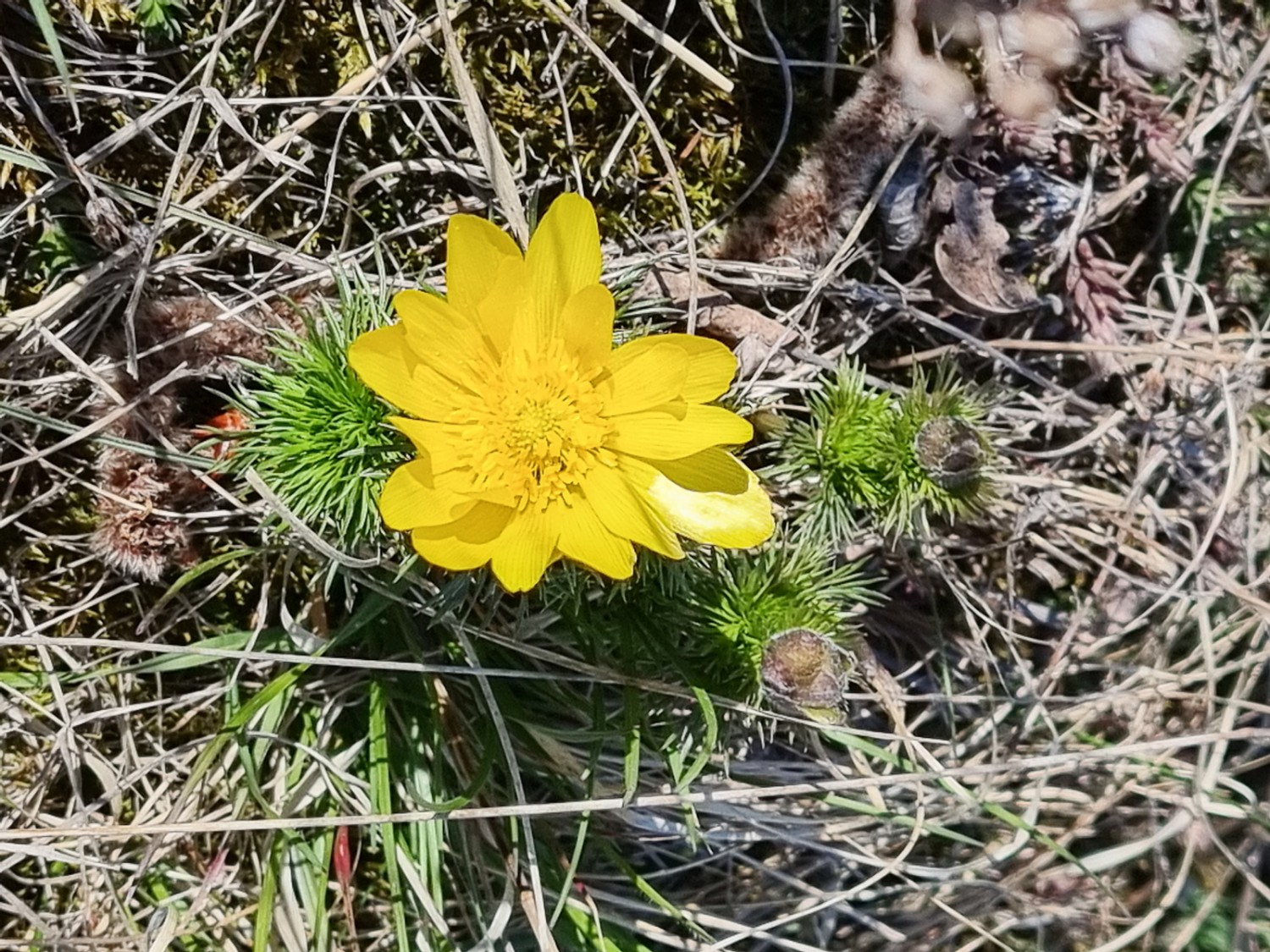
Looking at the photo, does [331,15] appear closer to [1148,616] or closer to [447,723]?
[447,723]

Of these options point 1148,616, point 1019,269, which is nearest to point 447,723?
point 1019,269

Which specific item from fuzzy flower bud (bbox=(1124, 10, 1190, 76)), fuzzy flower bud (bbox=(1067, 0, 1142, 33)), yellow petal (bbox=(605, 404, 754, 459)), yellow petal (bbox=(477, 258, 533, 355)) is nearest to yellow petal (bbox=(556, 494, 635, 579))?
yellow petal (bbox=(605, 404, 754, 459))

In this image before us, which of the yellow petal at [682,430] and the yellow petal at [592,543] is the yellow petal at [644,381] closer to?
the yellow petal at [682,430]

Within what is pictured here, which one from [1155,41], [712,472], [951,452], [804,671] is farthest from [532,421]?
[1155,41]

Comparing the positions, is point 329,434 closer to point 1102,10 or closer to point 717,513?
point 717,513

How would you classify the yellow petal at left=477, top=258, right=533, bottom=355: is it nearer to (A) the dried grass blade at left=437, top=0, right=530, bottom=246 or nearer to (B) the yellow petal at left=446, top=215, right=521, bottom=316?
(B) the yellow petal at left=446, top=215, right=521, bottom=316

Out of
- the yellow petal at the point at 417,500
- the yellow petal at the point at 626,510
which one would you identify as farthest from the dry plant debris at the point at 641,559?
the yellow petal at the point at 417,500
